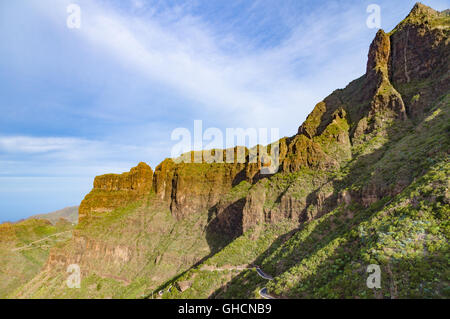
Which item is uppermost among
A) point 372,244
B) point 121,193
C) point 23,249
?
point 121,193

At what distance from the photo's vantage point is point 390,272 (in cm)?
2528

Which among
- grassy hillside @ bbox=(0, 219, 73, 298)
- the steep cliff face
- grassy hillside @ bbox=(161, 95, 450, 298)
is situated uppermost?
the steep cliff face

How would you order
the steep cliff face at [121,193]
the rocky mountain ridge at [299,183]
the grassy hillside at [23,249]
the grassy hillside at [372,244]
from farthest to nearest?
1. the grassy hillside at [23,249]
2. the steep cliff face at [121,193]
3. the rocky mountain ridge at [299,183]
4. the grassy hillside at [372,244]

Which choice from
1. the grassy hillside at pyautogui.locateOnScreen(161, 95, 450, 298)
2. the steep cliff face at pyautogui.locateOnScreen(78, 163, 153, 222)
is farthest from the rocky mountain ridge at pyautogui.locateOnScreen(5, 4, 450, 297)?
the steep cliff face at pyautogui.locateOnScreen(78, 163, 153, 222)

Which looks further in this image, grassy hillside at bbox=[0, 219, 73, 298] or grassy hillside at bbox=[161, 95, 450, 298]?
grassy hillside at bbox=[0, 219, 73, 298]

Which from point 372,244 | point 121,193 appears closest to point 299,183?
point 372,244

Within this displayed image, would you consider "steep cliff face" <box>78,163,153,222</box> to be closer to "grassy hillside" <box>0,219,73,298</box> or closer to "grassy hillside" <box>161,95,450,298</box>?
"grassy hillside" <box>0,219,73,298</box>

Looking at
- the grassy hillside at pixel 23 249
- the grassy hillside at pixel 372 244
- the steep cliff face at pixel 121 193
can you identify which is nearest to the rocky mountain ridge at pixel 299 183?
the grassy hillside at pixel 372 244

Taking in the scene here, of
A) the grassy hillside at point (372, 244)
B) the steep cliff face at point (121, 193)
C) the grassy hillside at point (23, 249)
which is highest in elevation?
the steep cliff face at point (121, 193)

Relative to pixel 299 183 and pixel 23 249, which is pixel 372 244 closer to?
pixel 299 183

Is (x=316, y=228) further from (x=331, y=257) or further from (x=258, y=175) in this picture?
(x=258, y=175)

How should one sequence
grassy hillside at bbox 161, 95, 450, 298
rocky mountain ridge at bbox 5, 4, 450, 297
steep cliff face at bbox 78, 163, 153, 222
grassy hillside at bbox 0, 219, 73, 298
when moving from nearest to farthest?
grassy hillside at bbox 161, 95, 450, 298
rocky mountain ridge at bbox 5, 4, 450, 297
steep cliff face at bbox 78, 163, 153, 222
grassy hillside at bbox 0, 219, 73, 298

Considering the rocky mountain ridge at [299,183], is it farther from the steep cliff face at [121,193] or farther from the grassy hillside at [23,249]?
the grassy hillside at [23,249]

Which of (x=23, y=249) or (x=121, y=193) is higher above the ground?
(x=121, y=193)
